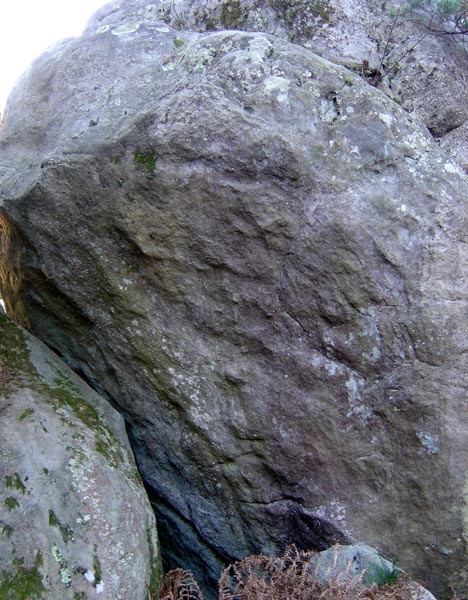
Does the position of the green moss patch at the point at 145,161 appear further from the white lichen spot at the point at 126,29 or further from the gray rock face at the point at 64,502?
the gray rock face at the point at 64,502

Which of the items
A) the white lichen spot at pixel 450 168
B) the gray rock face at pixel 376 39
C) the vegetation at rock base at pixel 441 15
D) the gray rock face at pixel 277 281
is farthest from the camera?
the vegetation at rock base at pixel 441 15

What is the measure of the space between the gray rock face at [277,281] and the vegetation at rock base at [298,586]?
0.79 feet

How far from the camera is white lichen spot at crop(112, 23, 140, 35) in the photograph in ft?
11.7

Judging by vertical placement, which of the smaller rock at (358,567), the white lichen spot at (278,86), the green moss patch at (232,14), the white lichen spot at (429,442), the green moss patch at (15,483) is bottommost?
the smaller rock at (358,567)

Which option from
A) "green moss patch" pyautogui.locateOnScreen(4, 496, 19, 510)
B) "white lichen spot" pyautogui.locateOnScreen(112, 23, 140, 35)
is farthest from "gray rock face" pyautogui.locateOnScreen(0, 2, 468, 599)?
"green moss patch" pyautogui.locateOnScreen(4, 496, 19, 510)

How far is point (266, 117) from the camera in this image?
3.01 meters

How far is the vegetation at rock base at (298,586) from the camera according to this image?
2725 mm

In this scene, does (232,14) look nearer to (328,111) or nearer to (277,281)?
(328,111)

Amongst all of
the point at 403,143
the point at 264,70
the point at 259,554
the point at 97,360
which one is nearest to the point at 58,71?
the point at 264,70

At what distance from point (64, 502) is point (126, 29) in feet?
8.32

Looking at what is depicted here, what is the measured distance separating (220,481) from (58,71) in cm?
242

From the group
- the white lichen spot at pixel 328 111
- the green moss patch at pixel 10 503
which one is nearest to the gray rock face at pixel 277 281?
the white lichen spot at pixel 328 111

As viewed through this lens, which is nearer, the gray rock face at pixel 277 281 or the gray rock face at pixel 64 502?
the gray rock face at pixel 64 502

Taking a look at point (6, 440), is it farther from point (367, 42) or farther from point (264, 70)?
point (367, 42)
